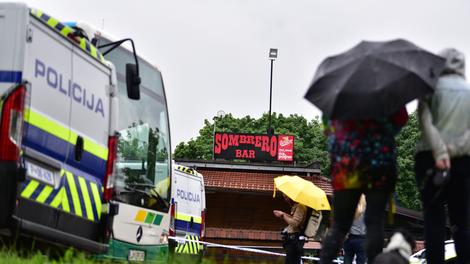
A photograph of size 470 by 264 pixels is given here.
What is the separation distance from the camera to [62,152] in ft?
26.3

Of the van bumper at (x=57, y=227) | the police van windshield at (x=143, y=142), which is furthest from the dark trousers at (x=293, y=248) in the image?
the van bumper at (x=57, y=227)

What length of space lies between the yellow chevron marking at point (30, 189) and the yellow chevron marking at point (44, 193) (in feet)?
0.37

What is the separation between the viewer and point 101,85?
905 centimetres

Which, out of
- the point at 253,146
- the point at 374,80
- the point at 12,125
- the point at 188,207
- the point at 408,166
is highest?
the point at 408,166

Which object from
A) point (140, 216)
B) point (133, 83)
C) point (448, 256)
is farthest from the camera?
point (448, 256)

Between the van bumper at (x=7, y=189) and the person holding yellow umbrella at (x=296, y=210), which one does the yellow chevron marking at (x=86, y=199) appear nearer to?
the van bumper at (x=7, y=189)

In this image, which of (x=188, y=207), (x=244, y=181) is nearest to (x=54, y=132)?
(x=188, y=207)

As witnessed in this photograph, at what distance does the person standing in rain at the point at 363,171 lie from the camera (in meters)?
5.91

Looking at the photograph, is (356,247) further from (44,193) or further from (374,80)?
(374,80)

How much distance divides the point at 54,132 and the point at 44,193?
1.76 ft

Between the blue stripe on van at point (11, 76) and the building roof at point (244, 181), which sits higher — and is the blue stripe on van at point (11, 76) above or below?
below

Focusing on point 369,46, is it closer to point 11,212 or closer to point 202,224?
point 11,212

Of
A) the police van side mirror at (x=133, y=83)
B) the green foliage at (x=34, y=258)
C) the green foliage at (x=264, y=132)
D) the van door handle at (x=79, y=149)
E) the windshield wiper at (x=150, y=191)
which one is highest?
the green foliage at (x=264, y=132)

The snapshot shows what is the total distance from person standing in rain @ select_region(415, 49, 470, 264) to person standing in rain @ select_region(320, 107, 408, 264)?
0.41 metres
